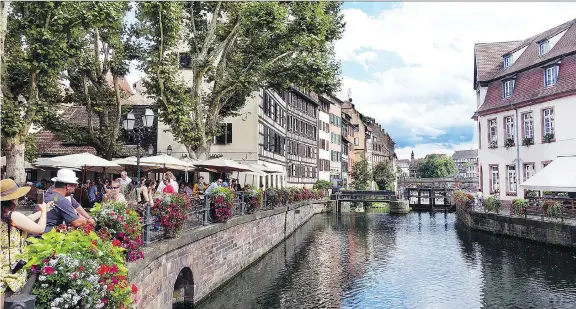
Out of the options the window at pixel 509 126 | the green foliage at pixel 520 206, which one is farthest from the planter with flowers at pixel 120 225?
the window at pixel 509 126

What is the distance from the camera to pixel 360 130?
91938 millimetres

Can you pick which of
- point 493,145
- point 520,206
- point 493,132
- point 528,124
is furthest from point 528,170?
point 520,206

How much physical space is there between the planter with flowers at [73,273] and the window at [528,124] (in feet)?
103

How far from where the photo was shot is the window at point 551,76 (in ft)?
98.9

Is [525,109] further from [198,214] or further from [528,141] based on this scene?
[198,214]

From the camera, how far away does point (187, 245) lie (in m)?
12.3

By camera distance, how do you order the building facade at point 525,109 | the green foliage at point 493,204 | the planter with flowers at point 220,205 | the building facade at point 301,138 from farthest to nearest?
the building facade at point 301,138 < the green foliage at point 493,204 < the building facade at point 525,109 < the planter with flowers at point 220,205

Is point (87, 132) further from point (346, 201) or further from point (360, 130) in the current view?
point (360, 130)

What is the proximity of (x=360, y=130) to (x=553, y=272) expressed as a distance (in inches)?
2931

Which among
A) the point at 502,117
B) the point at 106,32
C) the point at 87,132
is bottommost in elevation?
the point at 87,132

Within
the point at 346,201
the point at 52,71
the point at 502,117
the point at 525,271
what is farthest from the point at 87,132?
the point at 346,201

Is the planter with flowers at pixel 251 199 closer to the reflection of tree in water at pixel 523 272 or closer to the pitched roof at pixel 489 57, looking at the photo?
the reflection of tree in water at pixel 523 272

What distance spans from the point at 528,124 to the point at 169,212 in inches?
1099

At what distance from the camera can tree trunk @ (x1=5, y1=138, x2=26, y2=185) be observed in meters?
15.6
